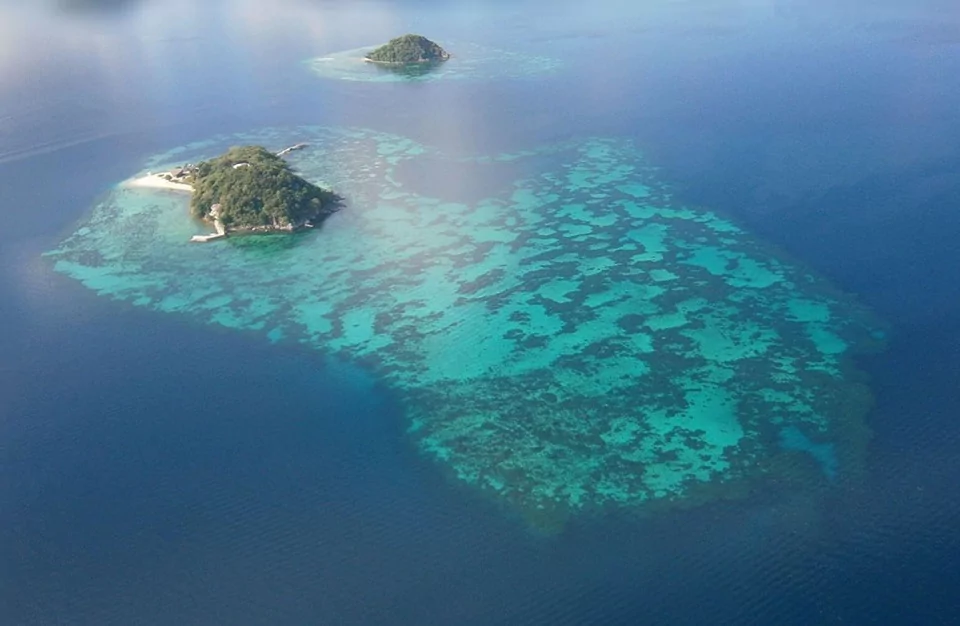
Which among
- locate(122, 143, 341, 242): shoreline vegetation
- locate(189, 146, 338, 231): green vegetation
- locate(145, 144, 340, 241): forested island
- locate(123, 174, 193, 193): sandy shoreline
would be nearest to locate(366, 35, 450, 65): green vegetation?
locate(123, 174, 193, 193): sandy shoreline

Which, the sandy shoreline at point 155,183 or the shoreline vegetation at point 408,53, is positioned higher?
the shoreline vegetation at point 408,53

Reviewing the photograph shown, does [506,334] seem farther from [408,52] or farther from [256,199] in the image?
[408,52]

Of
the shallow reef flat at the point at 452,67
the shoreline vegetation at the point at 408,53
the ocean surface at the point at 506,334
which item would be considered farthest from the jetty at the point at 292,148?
the shoreline vegetation at the point at 408,53

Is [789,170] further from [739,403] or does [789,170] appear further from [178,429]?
[178,429]

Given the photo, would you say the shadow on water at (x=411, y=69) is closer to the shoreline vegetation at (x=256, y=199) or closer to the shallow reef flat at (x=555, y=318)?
the shallow reef flat at (x=555, y=318)

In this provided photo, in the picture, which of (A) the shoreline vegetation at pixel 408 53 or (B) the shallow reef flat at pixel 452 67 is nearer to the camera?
(B) the shallow reef flat at pixel 452 67

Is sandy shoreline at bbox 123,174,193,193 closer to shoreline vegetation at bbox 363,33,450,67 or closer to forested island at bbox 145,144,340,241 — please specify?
forested island at bbox 145,144,340,241
